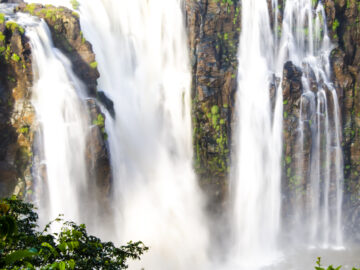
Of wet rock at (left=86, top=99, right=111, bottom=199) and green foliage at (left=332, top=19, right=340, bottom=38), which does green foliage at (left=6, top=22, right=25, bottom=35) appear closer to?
wet rock at (left=86, top=99, right=111, bottom=199)

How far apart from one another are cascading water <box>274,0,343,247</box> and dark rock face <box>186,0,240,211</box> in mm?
4315

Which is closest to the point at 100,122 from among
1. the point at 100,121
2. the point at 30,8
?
the point at 100,121

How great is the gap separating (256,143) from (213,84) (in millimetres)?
5413

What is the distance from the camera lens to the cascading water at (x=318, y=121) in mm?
25281

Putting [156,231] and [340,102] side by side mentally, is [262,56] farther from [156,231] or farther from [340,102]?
[156,231]

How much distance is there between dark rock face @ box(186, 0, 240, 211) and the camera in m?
24.1

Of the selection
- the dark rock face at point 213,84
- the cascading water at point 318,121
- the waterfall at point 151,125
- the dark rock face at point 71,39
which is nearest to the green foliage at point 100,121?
the waterfall at point 151,125

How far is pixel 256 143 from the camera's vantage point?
25094mm

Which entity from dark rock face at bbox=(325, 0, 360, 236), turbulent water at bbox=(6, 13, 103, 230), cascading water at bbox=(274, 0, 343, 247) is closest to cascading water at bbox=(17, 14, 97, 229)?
turbulent water at bbox=(6, 13, 103, 230)

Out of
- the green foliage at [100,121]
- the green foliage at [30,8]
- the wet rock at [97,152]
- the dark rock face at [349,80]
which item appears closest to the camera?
the wet rock at [97,152]

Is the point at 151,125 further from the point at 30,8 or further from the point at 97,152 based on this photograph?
the point at 30,8

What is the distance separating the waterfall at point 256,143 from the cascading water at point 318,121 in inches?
67.0

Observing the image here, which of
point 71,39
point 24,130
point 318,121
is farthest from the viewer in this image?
point 318,121

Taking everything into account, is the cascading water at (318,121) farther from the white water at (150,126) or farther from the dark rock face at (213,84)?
the white water at (150,126)
